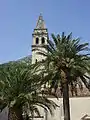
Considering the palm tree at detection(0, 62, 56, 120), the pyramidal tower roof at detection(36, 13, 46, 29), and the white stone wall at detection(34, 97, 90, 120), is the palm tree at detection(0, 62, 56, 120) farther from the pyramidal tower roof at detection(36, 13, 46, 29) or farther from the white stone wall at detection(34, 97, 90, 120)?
the pyramidal tower roof at detection(36, 13, 46, 29)

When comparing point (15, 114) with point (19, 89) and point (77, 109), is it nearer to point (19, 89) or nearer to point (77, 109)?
point (19, 89)

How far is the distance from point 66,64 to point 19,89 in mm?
5870

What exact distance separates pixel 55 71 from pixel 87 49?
179 inches

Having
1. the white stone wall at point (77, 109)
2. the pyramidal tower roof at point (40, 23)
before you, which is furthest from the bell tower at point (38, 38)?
the white stone wall at point (77, 109)

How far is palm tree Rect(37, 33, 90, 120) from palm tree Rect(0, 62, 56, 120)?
1.77 metres

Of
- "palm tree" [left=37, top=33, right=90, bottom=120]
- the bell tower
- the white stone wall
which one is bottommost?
the white stone wall

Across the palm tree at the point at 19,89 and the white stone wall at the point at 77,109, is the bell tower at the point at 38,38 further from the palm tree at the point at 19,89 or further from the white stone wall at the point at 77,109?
the palm tree at the point at 19,89

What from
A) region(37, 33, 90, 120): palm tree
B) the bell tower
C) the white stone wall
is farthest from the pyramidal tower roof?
region(37, 33, 90, 120): palm tree

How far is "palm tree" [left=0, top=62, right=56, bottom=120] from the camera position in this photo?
29547 millimetres

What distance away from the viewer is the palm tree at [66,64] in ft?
98.9

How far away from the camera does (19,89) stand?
29.9m

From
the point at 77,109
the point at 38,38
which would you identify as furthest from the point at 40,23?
the point at 77,109

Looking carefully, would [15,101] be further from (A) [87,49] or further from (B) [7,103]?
(A) [87,49]

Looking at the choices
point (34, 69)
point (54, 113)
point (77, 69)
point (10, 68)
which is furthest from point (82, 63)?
point (54, 113)
